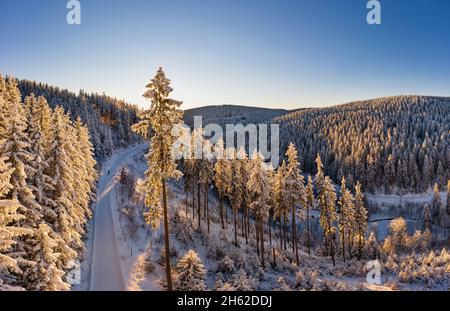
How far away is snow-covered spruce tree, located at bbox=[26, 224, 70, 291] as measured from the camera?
15641mm

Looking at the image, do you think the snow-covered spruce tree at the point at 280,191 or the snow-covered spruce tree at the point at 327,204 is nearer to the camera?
the snow-covered spruce tree at the point at 280,191

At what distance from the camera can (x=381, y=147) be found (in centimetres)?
13288

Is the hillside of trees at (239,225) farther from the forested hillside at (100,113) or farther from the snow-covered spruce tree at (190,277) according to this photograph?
the forested hillside at (100,113)

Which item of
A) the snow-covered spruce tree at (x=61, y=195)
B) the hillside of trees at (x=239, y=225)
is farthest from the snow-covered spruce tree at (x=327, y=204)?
the snow-covered spruce tree at (x=61, y=195)

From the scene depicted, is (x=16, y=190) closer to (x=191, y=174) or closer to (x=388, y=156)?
(x=191, y=174)

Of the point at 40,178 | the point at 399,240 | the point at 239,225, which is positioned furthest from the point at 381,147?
the point at 40,178

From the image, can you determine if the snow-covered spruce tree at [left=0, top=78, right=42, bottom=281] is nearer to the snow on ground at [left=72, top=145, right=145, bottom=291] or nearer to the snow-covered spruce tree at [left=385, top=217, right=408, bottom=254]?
the snow on ground at [left=72, top=145, right=145, bottom=291]

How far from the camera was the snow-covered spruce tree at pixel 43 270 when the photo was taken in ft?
51.3

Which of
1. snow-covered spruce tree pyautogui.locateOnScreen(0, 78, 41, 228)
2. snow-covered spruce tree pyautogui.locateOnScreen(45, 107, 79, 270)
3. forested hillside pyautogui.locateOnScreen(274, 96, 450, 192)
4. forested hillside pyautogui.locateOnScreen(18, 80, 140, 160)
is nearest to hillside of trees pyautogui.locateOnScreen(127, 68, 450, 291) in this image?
snow-covered spruce tree pyautogui.locateOnScreen(45, 107, 79, 270)

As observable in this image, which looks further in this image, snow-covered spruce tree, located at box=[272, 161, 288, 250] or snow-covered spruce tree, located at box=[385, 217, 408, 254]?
snow-covered spruce tree, located at box=[385, 217, 408, 254]

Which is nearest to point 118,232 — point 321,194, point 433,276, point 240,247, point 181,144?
point 240,247

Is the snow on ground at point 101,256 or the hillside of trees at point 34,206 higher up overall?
the hillside of trees at point 34,206

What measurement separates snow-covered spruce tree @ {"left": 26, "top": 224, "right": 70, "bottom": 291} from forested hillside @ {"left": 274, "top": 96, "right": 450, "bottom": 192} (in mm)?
115117

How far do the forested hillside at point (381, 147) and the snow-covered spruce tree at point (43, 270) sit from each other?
11512 centimetres
